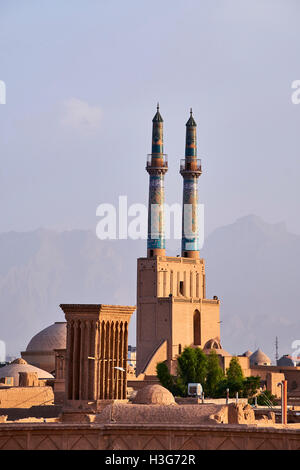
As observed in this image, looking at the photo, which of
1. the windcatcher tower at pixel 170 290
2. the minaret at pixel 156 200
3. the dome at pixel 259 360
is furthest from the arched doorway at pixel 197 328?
the dome at pixel 259 360

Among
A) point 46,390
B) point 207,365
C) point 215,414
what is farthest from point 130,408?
point 207,365

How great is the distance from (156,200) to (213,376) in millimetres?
15553

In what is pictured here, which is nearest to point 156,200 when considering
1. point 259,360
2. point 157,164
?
point 157,164

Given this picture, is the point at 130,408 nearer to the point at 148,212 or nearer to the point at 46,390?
the point at 46,390

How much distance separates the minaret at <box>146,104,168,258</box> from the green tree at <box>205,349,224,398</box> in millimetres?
10590

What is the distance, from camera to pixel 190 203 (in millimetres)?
92188

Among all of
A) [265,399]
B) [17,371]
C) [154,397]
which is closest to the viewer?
[154,397]

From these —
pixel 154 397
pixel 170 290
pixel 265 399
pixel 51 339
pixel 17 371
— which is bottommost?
pixel 154 397

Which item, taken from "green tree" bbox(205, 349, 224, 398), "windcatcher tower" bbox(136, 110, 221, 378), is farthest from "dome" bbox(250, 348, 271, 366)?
"green tree" bbox(205, 349, 224, 398)

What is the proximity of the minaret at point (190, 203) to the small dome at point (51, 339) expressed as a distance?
11.2m

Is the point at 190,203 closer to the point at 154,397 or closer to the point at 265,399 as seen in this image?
the point at 265,399

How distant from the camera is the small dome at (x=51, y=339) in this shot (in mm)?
A: 90875
